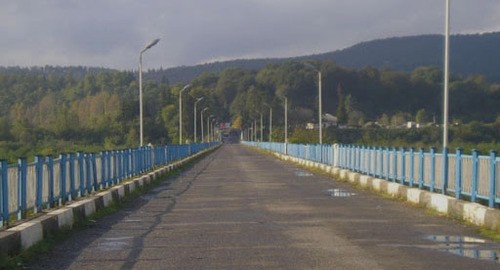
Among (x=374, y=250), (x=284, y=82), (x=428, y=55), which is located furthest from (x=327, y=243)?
(x=428, y=55)

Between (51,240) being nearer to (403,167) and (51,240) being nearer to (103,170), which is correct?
(103,170)

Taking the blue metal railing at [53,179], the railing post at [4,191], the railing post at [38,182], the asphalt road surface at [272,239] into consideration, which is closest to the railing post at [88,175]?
the blue metal railing at [53,179]

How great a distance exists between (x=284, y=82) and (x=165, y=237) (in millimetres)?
154051

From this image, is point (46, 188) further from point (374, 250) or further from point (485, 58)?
point (485, 58)

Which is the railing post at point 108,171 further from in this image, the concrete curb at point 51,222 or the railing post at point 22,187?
the railing post at point 22,187

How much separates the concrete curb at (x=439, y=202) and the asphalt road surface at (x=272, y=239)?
1.18ft

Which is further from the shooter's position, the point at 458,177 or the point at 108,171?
the point at 108,171

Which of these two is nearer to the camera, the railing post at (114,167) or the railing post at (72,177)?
the railing post at (72,177)

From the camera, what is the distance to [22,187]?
12.7m

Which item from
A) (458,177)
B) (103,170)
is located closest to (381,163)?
(103,170)

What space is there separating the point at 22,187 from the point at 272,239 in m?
4.17

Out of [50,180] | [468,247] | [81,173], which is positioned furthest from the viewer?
[81,173]

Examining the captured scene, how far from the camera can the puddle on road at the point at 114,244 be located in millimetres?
11395

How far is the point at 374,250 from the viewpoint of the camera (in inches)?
426
